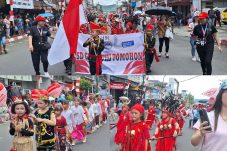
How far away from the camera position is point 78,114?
6758 mm

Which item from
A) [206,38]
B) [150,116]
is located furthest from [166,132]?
[206,38]

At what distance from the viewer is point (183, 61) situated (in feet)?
41.0

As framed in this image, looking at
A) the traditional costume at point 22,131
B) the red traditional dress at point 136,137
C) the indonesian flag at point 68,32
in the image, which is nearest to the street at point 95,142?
the red traditional dress at point 136,137

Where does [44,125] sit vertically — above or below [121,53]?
below

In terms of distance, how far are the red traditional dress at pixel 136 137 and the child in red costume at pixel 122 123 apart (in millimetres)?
59

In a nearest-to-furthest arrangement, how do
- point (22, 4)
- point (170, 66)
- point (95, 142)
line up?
point (95, 142)
point (170, 66)
point (22, 4)

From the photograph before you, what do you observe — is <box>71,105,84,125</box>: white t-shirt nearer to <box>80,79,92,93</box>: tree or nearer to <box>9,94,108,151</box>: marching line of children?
<box>9,94,108,151</box>: marching line of children

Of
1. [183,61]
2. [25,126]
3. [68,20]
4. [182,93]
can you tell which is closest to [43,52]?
[68,20]

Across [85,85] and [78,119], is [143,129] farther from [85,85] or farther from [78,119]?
[78,119]

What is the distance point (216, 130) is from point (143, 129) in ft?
6.37

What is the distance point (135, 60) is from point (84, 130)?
310 cm

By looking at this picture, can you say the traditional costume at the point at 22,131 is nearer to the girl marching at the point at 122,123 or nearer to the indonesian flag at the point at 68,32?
the girl marching at the point at 122,123

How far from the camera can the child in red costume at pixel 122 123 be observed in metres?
5.54

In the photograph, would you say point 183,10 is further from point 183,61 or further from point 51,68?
point 51,68
